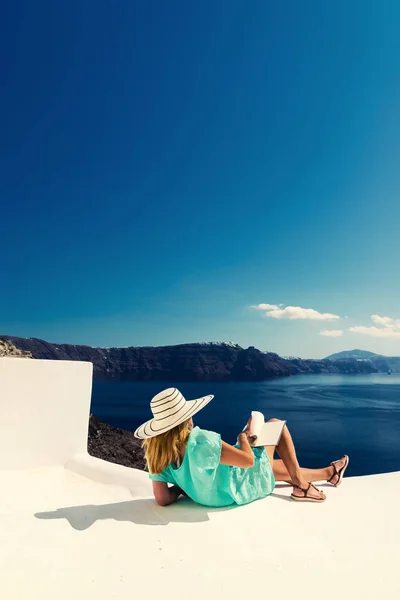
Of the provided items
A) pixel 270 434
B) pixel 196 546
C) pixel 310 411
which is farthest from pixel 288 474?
pixel 310 411

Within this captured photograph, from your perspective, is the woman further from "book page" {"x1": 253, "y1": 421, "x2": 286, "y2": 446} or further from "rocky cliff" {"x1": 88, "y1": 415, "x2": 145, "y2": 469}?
"rocky cliff" {"x1": 88, "y1": 415, "x2": 145, "y2": 469}

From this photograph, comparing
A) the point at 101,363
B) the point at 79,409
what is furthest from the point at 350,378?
the point at 79,409

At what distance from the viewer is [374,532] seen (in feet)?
6.11

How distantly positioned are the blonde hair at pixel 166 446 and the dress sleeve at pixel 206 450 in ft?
0.22

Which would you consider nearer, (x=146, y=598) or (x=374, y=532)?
(x=146, y=598)

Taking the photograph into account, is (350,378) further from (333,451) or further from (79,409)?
(79,409)

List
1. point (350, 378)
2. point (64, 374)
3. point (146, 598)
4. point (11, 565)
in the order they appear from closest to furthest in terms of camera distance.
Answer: point (146, 598) → point (11, 565) → point (64, 374) → point (350, 378)

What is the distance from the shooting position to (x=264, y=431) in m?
2.19

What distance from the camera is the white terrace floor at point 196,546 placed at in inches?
53.2

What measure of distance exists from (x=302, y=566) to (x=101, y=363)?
61.3 m

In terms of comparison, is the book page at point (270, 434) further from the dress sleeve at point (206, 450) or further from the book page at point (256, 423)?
the dress sleeve at point (206, 450)

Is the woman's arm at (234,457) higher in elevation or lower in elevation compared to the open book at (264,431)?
lower

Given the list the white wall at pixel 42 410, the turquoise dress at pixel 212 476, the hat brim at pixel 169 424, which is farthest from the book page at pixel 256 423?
the white wall at pixel 42 410

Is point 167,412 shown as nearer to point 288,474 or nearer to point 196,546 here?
point 196,546
